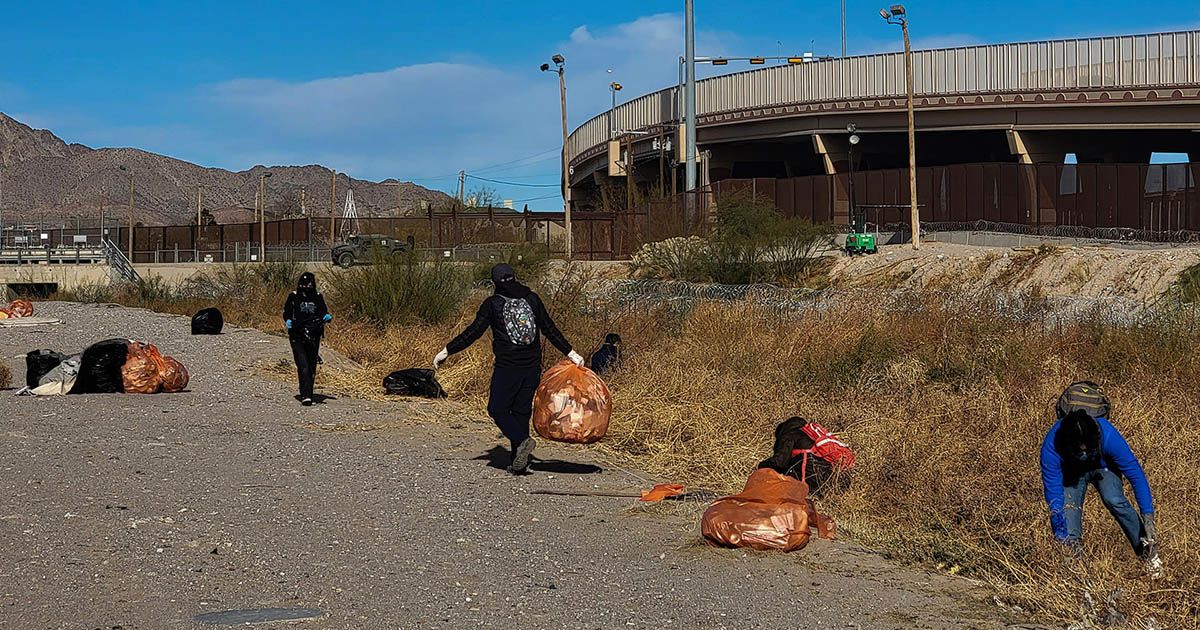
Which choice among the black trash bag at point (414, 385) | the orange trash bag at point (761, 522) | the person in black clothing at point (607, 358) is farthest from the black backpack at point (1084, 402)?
the black trash bag at point (414, 385)

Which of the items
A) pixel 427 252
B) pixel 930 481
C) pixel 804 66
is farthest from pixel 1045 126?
pixel 930 481

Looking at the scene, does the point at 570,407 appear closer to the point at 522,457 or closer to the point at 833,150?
the point at 522,457

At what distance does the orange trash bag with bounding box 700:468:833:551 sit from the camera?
8.16 metres

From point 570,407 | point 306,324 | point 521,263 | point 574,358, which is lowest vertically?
point 570,407

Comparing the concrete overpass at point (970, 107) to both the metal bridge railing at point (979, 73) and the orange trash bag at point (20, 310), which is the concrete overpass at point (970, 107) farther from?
the orange trash bag at point (20, 310)

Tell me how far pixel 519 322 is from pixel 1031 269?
2337 centimetres

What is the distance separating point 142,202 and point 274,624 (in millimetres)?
180330

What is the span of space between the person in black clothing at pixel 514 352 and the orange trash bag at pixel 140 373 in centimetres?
700

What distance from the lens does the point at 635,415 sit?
13836 millimetres

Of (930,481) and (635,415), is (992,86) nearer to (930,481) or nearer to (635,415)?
(635,415)

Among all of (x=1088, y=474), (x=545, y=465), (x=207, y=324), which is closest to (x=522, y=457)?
(x=545, y=465)

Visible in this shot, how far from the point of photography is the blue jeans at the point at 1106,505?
303 inches

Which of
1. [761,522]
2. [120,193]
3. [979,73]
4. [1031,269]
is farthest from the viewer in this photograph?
[120,193]

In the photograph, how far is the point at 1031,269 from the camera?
31.9 metres
